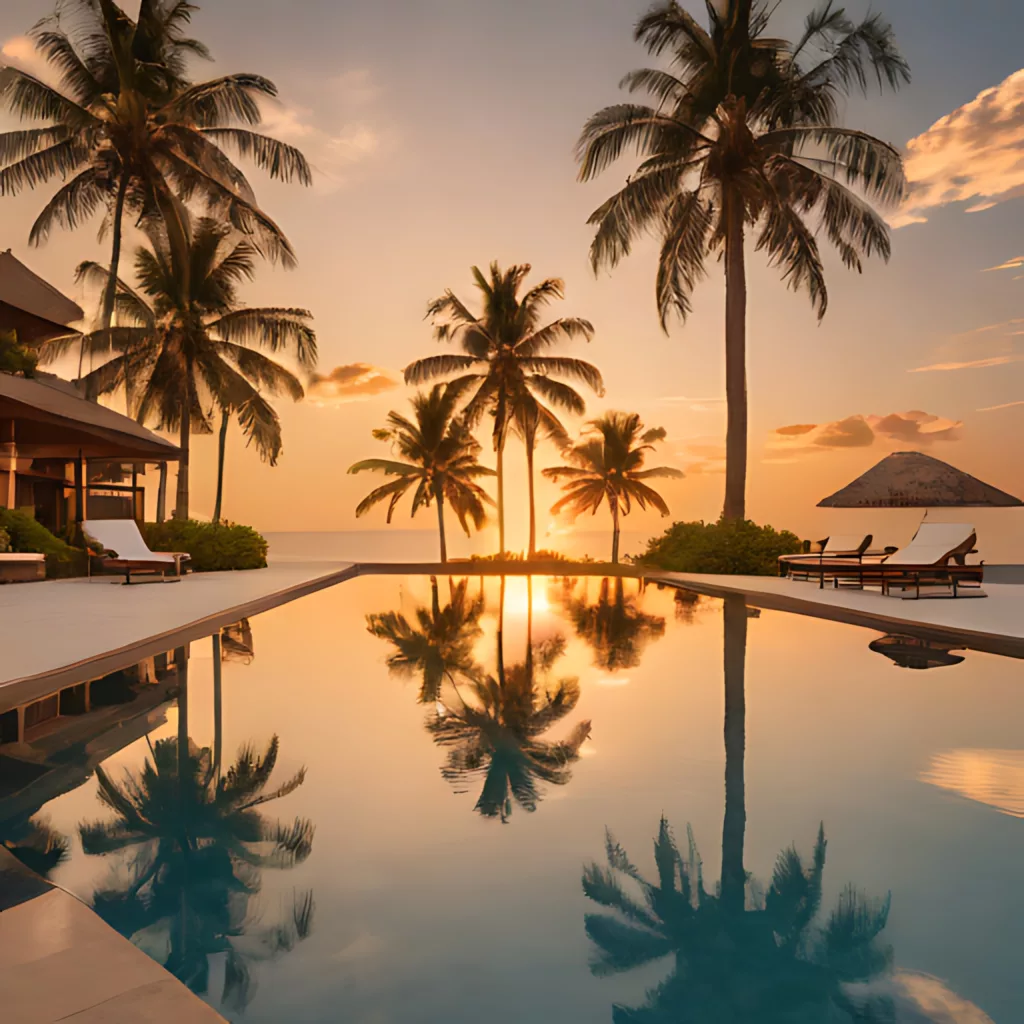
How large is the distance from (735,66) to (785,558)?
430 inches

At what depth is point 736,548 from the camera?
1744 centimetres

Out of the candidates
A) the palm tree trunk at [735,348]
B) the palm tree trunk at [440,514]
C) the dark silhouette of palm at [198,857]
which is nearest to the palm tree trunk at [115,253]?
the palm tree trunk at [440,514]

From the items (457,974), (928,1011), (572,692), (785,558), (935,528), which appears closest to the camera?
(928,1011)

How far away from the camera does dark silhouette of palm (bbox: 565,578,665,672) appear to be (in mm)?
8031

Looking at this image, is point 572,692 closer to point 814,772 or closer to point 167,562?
point 814,772

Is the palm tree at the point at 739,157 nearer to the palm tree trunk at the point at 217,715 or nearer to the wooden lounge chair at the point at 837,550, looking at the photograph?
the wooden lounge chair at the point at 837,550

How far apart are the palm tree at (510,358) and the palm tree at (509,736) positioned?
62.6 ft

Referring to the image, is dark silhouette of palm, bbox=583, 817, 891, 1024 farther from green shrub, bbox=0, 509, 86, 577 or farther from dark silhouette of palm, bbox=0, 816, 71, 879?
green shrub, bbox=0, 509, 86, 577

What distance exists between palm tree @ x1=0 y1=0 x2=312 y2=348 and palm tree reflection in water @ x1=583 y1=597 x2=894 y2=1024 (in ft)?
62.9

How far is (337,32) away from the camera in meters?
16.8

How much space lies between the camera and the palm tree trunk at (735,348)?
17641mm

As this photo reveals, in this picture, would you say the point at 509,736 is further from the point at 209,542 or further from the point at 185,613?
the point at 209,542

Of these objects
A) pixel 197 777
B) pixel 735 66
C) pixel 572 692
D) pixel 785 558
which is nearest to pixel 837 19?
pixel 735 66

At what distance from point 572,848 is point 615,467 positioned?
1233 inches
